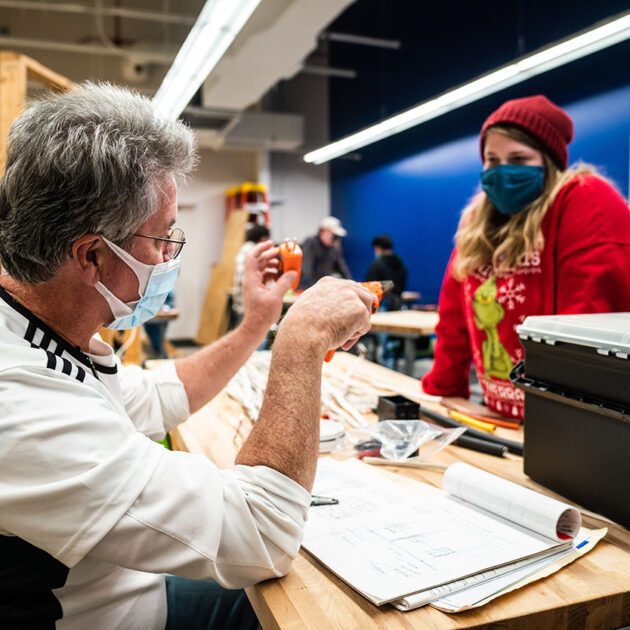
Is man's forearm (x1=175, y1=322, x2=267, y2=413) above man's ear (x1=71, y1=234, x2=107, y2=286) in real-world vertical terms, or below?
below

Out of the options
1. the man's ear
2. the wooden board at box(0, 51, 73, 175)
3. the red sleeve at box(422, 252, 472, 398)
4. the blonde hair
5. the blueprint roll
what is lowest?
the blueprint roll

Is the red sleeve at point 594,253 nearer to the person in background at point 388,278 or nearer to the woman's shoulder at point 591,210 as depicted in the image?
the woman's shoulder at point 591,210

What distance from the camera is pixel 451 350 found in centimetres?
196

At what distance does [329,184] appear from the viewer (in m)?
11.0

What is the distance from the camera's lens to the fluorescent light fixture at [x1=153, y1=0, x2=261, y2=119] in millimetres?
3152

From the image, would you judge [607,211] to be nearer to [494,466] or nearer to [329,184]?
[494,466]

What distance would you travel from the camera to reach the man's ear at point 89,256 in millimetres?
922

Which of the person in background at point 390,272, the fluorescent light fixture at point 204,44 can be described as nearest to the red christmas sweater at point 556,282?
the fluorescent light fixture at point 204,44

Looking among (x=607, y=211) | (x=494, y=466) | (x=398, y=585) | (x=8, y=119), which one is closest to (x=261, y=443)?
(x=398, y=585)

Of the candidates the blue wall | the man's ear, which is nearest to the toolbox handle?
the man's ear

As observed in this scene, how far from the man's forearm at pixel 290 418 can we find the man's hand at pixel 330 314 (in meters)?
0.03

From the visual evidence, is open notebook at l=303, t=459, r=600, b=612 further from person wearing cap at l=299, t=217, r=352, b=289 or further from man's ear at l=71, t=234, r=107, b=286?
person wearing cap at l=299, t=217, r=352, b=289

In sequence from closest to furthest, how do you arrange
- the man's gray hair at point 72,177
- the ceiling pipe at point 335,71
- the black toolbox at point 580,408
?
the man's gray hair at point 72,177, the black toolbox at point 580,408, the ceiling pipe at point 335,71

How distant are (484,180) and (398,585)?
133 cm
